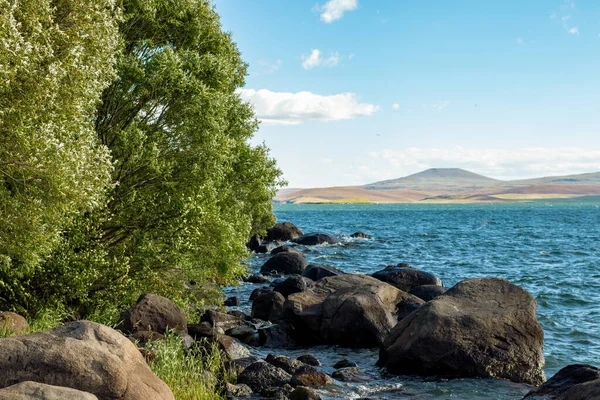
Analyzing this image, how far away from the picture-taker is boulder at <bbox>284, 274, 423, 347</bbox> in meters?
22.3

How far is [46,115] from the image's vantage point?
599 inches

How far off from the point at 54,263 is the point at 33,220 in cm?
429

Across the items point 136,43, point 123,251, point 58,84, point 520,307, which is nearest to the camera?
point 58,84

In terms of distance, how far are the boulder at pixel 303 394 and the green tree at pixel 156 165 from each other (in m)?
7.97

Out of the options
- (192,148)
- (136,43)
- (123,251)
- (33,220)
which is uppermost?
(136,43)

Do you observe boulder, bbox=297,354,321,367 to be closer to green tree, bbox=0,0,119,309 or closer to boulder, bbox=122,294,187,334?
boulder, bbox=122,294,187,334

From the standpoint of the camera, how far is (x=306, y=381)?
1705 centimetres

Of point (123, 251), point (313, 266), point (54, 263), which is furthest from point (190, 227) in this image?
point (313, 266)

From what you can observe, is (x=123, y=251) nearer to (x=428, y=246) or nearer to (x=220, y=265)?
(x=220, y=265)

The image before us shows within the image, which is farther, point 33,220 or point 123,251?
point 123,251

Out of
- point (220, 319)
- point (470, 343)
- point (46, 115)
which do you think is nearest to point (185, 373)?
point (46, 115)

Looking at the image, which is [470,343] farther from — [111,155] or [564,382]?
[111,155]

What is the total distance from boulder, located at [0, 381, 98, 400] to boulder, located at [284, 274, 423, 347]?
14667mm

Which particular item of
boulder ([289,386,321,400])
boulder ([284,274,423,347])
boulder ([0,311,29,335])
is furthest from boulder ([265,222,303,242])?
boulder ([289,386,321,400])
